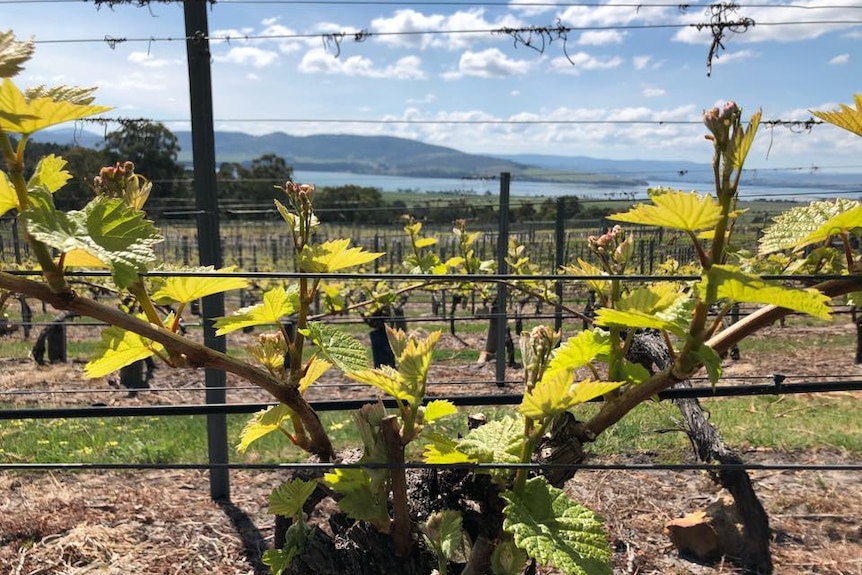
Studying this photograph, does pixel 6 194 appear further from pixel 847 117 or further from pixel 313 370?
pixel 847 117

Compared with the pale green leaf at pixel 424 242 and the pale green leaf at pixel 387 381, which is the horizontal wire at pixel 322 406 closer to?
the pale green leaf at pixel 387 381

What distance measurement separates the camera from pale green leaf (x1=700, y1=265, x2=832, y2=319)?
0.87 m

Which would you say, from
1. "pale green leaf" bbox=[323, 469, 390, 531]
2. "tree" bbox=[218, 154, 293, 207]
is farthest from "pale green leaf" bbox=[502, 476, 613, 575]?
"tree" bbox=[218, 154, 293, 207]

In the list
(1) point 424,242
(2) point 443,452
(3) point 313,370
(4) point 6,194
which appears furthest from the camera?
(1) point 424,242

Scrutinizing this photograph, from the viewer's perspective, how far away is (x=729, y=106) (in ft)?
2.73

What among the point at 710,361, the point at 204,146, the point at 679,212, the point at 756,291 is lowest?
the point at 710,361

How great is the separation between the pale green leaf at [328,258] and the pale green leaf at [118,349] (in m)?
0.31

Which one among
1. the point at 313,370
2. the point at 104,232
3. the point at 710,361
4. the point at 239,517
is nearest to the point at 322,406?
the point at 313,370

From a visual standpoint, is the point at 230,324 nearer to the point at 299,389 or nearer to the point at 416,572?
the point at 299,389

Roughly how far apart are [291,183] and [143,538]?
104 inches

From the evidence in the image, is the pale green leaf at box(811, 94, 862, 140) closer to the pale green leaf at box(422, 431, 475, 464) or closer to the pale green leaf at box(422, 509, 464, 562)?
the pale green leaf at box(422, 431, 475, 464)

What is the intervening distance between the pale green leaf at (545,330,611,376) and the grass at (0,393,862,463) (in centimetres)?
279

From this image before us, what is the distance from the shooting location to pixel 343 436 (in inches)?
A: 190

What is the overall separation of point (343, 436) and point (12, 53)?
4242 mm
